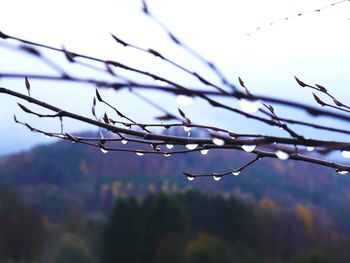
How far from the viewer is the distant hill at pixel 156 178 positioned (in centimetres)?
6419

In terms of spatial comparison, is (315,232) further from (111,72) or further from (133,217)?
(111,72)

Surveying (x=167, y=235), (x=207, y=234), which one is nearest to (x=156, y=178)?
(x=207, y=234)

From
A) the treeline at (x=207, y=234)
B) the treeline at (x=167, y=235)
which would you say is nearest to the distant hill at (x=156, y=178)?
the treeline at (x=207, y=234)

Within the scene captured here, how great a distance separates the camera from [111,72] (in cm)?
90

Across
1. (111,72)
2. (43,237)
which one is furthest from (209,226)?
(111,72)

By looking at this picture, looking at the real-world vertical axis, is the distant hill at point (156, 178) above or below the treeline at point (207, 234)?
above

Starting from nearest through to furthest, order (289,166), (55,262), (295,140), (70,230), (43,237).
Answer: (295,140) → (55,262) → (43,237) → (70,230) → (289,166)

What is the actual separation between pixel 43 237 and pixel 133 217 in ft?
20.8

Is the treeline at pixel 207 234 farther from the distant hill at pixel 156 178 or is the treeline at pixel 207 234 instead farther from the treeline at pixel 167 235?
the distant hill at pixel 156 178

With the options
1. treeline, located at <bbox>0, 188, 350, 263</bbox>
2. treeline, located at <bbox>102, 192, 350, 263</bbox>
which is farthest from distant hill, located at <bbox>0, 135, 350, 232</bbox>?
treeline, located at <bbox>0, 188, 350, 263</bbox>

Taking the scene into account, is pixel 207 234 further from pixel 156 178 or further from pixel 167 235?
pixel 156 178

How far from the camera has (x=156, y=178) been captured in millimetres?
69625

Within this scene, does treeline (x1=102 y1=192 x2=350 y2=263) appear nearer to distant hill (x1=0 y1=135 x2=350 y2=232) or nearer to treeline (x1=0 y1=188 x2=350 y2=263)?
treeline (x1=0 y1=188 x2=350 y2=263)

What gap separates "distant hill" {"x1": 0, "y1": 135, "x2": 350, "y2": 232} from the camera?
211 feet
